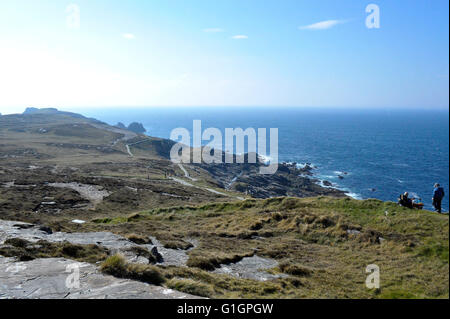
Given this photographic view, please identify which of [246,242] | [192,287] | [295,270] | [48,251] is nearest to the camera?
[192,287]

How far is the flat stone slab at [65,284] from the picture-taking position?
9086 mm

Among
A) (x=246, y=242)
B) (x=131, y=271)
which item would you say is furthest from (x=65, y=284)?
(x=246, y=242)

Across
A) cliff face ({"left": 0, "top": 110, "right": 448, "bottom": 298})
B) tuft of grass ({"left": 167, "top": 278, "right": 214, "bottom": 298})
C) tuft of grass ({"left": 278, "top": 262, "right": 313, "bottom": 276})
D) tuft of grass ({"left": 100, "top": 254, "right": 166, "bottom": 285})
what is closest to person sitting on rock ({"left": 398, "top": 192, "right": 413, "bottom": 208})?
cliff face ({"left": 0, "top": 110, "right": 448, "bottom": 298})

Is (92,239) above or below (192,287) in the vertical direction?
below

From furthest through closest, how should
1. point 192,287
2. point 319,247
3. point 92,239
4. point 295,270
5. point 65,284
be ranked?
point 92,239
point 319,247
point 295,270
point 65,284
point 192,287

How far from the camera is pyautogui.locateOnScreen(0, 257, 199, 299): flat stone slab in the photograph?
9086 mm

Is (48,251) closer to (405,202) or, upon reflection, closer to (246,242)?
(246,242)

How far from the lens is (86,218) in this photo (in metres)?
31.9

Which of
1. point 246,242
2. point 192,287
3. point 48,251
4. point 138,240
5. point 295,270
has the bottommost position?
point 246,242

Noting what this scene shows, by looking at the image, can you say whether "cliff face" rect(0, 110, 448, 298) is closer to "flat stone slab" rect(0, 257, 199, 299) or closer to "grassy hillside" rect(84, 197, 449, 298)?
"grassy hillside" rect(84, 197, 449, 298)

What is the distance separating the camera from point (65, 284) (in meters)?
10.1

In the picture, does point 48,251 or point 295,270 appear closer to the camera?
point 295,270
